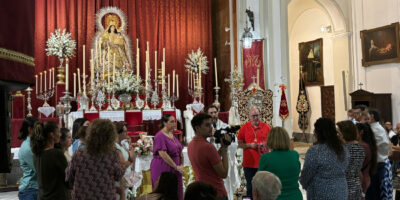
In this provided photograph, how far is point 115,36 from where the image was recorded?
13102 millimetres

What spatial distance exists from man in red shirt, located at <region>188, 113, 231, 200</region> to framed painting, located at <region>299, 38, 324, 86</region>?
1252cm

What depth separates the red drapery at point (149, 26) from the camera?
12.5 m

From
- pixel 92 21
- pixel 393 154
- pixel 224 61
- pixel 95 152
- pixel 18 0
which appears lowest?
pixel 393 154

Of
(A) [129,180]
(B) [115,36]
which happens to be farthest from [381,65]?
(A) [129,180]

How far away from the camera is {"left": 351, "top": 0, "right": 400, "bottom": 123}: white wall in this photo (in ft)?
36.8

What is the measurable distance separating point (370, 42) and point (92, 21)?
8854 mm

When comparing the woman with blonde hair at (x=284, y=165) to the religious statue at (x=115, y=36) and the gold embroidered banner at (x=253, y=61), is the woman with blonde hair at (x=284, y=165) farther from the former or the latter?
the religious statue at (x=115, y=36)

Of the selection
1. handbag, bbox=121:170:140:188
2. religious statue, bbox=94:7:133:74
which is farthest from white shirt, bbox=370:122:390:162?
religious statue, bbox=94:7:133:74

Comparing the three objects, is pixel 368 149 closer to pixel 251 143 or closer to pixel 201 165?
pixel 251 143

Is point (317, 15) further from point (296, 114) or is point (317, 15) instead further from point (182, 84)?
point (182, 84)

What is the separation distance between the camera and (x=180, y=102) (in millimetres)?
14305

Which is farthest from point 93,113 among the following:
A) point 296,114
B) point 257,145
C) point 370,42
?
point 296,114

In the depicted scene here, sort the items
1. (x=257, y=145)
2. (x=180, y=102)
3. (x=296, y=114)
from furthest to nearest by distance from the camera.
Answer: (x=296, y=114) → (x=180, y=102) → (x=257, y=145)

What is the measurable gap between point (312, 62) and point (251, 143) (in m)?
11.5
